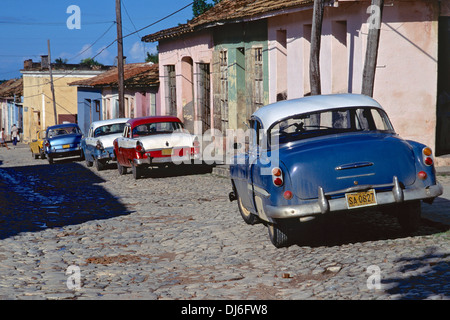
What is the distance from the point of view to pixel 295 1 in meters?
16.6

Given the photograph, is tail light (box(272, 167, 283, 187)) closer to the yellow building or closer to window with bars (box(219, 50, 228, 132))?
window with bars (box(219, 50, 228, 132))

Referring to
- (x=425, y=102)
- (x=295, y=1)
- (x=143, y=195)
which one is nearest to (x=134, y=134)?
(x=143, y=195)

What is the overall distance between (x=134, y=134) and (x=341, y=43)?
5.63 m

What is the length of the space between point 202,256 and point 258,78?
1286 cm

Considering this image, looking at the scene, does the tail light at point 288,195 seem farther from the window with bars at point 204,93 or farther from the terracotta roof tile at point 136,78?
the terracotta roof tile at point 136,78

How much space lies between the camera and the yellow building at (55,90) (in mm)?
57438

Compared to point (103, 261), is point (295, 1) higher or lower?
higher

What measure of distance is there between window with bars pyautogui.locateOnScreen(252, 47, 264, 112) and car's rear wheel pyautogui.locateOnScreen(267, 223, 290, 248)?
12.2 m

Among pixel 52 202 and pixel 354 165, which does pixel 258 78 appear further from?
pixel 354 165

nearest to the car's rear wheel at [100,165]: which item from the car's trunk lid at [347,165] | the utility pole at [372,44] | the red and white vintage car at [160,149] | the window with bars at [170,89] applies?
the red and white vintage car at [160,149]

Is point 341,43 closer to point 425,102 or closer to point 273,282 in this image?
point 425,102

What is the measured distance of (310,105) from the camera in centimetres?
863

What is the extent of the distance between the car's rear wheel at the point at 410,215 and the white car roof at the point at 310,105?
1347 mm

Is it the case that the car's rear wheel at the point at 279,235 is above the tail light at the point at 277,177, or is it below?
below
